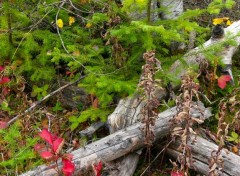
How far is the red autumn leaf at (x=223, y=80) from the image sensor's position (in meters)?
4.75

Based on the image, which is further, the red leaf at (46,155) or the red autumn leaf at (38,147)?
the red autumn leaf at (38,147)

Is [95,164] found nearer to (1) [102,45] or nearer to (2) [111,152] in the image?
(2) [111,152]

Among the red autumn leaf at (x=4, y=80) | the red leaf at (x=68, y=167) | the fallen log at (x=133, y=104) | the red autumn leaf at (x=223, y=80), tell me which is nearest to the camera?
the red leaf at (x=68, y=167)

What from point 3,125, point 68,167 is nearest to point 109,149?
point 68,167

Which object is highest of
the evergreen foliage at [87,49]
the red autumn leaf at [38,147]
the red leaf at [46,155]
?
the evergreen foliage at [87,49]

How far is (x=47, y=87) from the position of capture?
17.6 ft

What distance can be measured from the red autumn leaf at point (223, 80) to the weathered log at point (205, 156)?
98 cm

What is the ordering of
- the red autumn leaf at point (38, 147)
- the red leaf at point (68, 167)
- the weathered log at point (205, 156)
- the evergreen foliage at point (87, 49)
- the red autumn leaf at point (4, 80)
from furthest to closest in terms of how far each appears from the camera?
the red autumn leaf at point (4, 80) → the evergreen foliage at point (87, 49) → the red autumn leaf at point (38, 147) → the weathered log at point (205, 156) → the red leaf at point (68, 167)

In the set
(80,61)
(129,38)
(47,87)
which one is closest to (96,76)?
(80,61)

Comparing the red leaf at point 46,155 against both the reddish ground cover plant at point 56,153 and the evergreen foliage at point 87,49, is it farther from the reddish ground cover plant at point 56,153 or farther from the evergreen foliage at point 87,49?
the evergreen foliage at point 87,49

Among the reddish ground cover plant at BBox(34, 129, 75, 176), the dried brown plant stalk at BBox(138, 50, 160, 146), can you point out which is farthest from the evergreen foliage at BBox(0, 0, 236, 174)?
the reddish ground cover plant at BBox(34, 129, 75, 176)

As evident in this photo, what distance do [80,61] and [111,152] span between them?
4.52 ft

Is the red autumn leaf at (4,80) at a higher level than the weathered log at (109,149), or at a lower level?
higher

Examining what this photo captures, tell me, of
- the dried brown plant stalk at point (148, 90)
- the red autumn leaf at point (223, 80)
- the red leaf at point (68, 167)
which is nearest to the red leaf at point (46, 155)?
the red leaf at point (68, 167)
